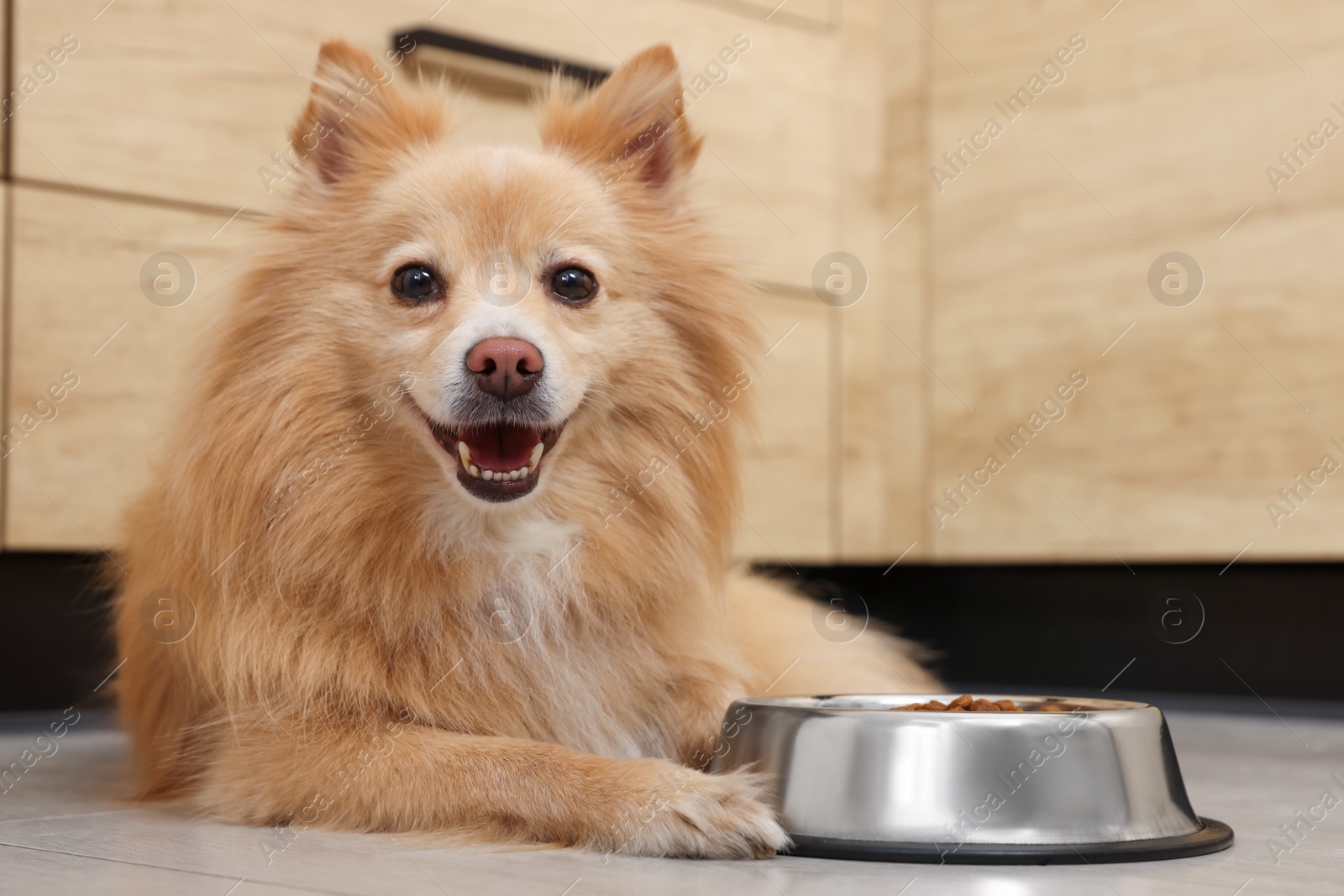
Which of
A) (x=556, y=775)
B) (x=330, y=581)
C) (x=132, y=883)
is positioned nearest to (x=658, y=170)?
(x=330, y=581)

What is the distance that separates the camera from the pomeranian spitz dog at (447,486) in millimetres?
1833

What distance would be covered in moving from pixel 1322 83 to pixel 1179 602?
126cm

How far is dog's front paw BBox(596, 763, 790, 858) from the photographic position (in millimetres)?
1584

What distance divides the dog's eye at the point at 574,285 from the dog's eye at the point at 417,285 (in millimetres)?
179

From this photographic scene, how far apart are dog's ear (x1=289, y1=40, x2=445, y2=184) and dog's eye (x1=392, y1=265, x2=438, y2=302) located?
224 mm

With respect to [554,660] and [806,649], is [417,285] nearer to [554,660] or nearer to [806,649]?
[554,660]

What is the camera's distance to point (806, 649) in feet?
8.07

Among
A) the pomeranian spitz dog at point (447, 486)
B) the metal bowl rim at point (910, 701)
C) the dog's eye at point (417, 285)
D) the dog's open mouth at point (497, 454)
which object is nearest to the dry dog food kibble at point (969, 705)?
the metal bowl rim at point (910, 701)

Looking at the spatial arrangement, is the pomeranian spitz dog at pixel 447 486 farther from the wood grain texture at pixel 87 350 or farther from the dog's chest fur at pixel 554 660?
the wood grain texture at pixel 87 350

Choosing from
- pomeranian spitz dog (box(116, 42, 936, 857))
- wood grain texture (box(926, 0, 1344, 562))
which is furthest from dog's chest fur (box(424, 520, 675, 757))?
wood grain texture (box(926, 0, 1344, 562))

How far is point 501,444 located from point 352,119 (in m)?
0.58

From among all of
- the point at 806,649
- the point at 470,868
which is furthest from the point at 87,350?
the point at 470,868

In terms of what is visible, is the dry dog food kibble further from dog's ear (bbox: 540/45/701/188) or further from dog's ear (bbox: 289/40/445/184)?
dog's ear (bbox: 289/40/445/184)

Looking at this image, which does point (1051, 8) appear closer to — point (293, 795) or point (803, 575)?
point (803, 575)
